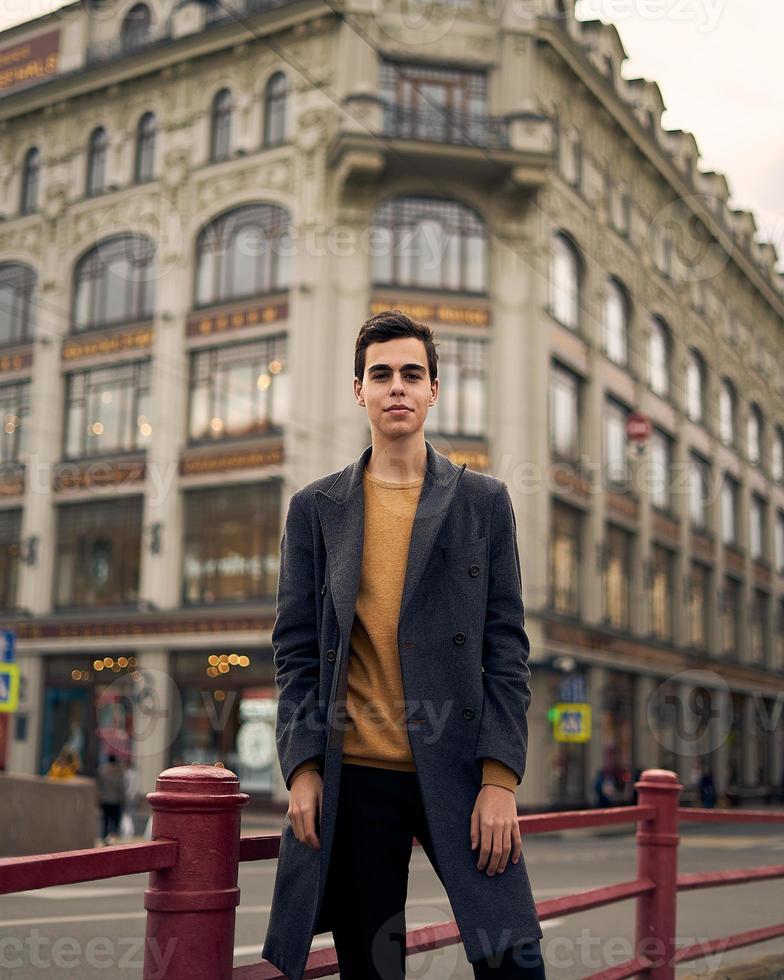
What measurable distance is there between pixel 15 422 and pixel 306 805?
31.7 m

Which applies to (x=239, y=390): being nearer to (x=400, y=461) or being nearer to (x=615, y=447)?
(x=615, y=447)

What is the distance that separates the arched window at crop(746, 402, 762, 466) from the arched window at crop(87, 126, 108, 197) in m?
26.2

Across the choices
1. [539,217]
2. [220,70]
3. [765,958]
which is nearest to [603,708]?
[539,217]

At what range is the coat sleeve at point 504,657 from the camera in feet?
9.62

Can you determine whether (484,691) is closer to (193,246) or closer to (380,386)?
(380,386)

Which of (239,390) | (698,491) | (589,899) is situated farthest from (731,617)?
(589,899)

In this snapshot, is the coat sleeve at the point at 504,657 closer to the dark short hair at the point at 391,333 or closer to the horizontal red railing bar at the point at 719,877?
the dark short hair at the point at 391,333

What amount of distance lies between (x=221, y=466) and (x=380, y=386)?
26032mm

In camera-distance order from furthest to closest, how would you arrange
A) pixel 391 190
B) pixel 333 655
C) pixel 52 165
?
pixel 52 165, pixel 391 190, pixel 333 655

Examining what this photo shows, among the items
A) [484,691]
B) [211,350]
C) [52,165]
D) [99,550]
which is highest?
[52,165]

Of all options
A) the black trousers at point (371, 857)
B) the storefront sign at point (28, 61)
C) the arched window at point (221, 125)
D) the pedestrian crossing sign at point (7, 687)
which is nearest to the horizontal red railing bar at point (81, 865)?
the black trousers at point (371, 857)

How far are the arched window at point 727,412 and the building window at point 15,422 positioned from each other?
23.8 m

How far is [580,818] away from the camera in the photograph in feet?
15.5

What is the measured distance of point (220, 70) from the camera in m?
31.1
